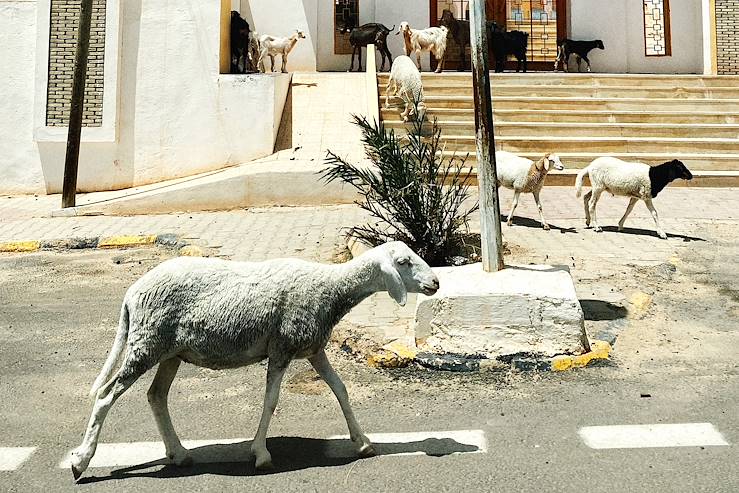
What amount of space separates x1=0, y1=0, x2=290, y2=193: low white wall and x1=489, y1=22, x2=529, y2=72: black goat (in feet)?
22.2

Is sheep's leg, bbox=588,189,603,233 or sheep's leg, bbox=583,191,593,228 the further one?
sheep's leg, bbox=583,191,593,228

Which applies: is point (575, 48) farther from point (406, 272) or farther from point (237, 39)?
point (406, 272)

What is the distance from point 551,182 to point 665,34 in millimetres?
8797

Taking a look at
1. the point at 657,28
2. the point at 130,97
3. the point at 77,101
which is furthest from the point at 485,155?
the point at 657,28

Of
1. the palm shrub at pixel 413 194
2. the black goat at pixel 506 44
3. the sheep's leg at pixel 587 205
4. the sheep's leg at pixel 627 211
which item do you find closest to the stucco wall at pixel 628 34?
the black goat at pixel 506 44

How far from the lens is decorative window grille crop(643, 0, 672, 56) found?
17500mm

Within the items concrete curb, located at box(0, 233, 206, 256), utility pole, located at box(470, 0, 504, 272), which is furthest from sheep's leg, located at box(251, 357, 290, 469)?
concrete curb, located at box(0, 233, 206, 256)

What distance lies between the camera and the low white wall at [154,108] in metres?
12.2

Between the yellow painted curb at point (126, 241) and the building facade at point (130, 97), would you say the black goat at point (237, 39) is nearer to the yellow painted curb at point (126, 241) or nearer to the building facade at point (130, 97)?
the building facade at point (130, 97)

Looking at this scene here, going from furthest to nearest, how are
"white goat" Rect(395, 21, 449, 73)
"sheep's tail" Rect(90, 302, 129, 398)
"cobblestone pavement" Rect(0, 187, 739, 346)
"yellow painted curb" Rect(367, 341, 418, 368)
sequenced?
"white goat" Rect(395, 21, 449, 73), "cobblestone pavement" Rect(0, 187, 739, 346), "yellow painted curb" Rect(367, 341, 418, 368), "sheep's tail" Rect(90, 302, 129, 398)

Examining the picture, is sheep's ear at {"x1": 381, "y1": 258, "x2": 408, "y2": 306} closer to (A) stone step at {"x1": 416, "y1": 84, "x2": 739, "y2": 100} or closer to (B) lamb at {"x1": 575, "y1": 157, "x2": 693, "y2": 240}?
(B) lamb at {"x1": 575, "y1": 157, "x2": 693, "y2": 240}

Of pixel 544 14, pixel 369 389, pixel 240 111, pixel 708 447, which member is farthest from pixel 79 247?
pixel 544 14

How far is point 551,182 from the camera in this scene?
11.8 metres

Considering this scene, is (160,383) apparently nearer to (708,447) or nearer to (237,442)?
(237,442)
